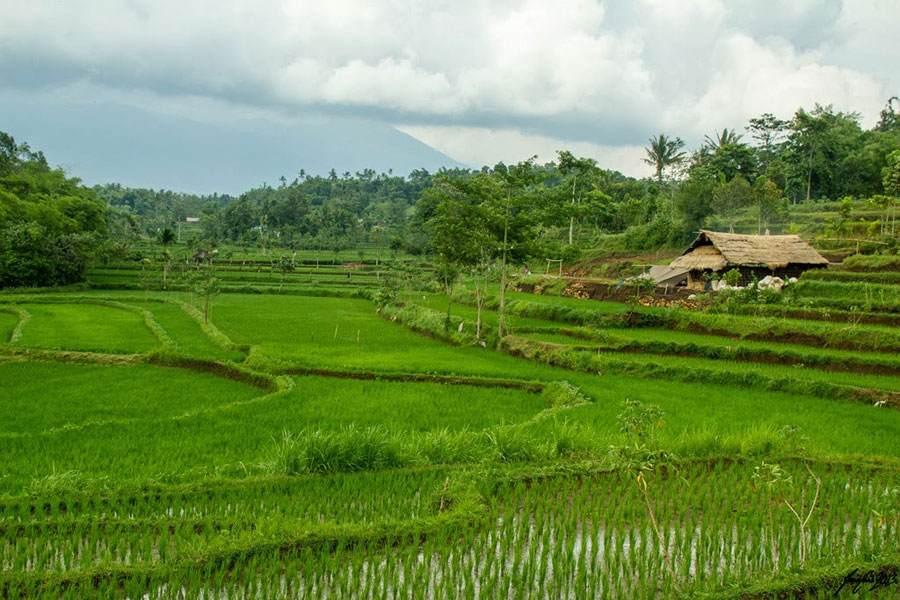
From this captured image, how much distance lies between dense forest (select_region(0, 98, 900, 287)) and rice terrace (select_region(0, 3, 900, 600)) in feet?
0.74

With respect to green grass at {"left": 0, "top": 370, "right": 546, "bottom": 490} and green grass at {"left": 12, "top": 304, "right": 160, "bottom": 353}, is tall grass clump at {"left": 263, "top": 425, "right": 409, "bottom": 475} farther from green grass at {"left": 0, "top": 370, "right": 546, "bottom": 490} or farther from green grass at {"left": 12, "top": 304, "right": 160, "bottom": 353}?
green grass at {"left": 12, "top": 304, "right": 160, "bottom": 353}

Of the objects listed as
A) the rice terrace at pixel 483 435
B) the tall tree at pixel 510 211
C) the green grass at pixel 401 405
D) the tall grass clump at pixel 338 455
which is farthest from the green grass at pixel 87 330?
the tall grass clump at pixel 338 455

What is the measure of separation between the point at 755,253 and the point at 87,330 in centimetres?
2164

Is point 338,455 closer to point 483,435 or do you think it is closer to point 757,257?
point 483,435

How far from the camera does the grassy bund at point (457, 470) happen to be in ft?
12.5

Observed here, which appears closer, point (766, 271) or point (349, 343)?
point (349, 343)

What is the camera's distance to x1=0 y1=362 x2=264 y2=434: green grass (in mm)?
8258

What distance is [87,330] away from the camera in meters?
16.9

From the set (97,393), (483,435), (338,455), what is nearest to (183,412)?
(97,393)

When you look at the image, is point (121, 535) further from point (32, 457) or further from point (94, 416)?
point (94, 416)

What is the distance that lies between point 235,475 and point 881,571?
496 centimetres

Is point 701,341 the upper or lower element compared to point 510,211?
lower

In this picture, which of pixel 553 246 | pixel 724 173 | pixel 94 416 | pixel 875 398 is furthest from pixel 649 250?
pixel 94 416

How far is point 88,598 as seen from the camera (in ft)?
11.1
